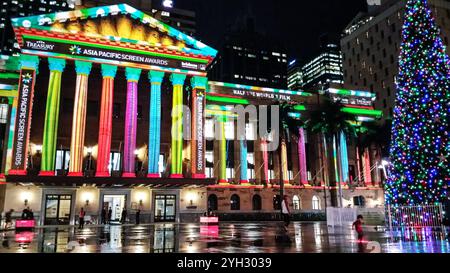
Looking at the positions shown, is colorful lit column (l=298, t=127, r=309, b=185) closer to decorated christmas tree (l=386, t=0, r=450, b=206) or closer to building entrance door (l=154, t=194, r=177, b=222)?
building entrance door (l=154, t=194, r=177, b=222)

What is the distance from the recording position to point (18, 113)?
39312 millimetres

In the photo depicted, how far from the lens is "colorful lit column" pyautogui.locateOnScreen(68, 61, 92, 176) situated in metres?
40.8

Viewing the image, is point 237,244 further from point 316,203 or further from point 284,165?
point 316,203

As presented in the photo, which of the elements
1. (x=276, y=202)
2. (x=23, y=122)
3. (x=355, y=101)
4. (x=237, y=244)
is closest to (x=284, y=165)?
(x=276, y=202)

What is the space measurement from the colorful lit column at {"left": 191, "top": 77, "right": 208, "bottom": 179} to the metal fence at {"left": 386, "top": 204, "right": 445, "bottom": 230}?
979 inches

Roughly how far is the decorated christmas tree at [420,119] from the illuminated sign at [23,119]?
34460mm

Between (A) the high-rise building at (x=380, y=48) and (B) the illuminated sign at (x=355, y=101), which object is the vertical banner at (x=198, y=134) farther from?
(A) the high-rise building at (x=380, y=48)

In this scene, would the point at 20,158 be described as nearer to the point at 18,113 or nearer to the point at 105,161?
the point at 18,113

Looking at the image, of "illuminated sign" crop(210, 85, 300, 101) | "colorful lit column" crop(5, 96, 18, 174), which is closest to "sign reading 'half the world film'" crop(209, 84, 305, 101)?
"illuminated sign" crop(210, 85, 300, 101)

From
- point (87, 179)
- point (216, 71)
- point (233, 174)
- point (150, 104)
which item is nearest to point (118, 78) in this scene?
point (150, 104)

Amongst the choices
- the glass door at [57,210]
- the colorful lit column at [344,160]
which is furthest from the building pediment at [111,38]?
the colorful lit column at [344,160]

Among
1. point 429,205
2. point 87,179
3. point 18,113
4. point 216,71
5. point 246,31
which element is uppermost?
point 246,31

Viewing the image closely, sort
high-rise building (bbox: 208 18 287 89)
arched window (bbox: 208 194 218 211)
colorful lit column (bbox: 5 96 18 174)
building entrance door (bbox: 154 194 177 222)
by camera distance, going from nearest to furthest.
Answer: colorful lit column (bbox: 5 96 18 174) < building entrance door (bbox: 154 194 177 222) < arched window (bbox: 208 194 218 211) < high-rise building (bbox: 208 18 287 89)

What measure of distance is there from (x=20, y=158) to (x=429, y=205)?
3679 cm
